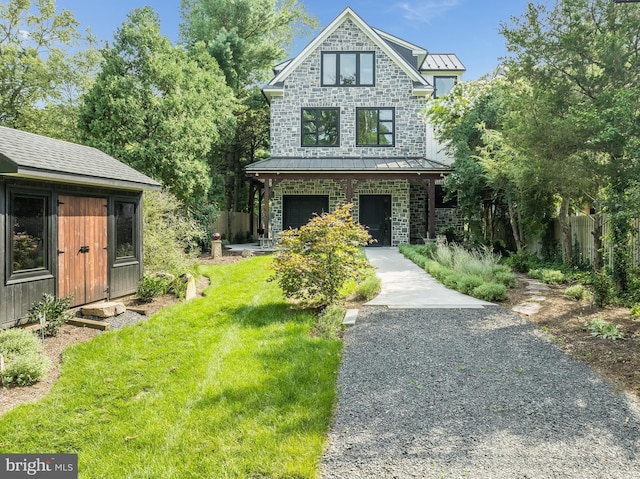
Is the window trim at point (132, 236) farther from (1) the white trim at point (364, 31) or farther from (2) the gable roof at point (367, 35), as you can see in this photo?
(1) the white trim at point (364, 31)

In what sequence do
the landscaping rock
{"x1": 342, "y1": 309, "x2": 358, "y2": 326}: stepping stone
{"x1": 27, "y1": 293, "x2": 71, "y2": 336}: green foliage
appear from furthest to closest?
the landscaping rock
{"x1": 342, "y1": 309, "x2": 358, "y2": 326}: stepping stone
{"x1": 27, "y1": 293, "x2": 71, "y2": 336}: green foliage

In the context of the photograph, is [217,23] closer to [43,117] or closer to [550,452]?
[43,117]

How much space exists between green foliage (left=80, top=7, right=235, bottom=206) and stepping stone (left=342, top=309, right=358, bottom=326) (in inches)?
372

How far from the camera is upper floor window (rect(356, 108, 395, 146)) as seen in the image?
18.8 metres

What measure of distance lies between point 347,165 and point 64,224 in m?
12.2

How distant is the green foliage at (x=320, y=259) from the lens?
22.6 feet

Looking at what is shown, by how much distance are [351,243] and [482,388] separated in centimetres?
348

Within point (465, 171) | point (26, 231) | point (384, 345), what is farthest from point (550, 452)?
point (465, 171)

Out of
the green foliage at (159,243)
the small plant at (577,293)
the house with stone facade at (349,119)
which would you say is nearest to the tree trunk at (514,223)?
the house with stone facade at (349,119)

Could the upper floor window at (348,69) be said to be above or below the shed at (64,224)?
above

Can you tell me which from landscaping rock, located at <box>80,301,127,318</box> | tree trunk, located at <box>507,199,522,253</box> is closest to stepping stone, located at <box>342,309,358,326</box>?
landscaping rock, located at <box>80,301,127,318</box>

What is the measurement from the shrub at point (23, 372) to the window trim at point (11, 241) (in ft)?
5.80

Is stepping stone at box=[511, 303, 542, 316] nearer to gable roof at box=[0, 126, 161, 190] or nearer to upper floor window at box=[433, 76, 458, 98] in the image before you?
gable roof at box=[0, 126, 161, 190]

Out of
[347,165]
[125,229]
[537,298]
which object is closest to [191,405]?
[125,229]
